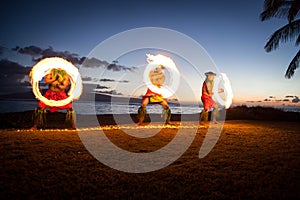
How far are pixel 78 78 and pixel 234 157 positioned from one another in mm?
7432

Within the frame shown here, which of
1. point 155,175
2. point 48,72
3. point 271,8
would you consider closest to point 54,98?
point 48,72

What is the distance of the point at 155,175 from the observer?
4.82m

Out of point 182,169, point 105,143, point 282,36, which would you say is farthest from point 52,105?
point 282,36

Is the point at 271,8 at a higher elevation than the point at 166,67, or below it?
higher

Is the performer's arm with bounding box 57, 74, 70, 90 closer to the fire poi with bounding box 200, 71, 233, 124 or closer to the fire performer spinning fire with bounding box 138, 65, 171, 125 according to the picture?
the fire performer spinning fire with bounding box 138, 65, 171, 125

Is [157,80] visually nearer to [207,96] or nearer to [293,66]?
[207,96]

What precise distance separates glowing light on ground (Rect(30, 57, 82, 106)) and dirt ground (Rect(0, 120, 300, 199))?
3576 millimetres

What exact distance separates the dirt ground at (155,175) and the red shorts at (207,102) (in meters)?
6.37

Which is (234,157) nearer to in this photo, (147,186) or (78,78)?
(147,186)

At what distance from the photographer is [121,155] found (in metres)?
6.37

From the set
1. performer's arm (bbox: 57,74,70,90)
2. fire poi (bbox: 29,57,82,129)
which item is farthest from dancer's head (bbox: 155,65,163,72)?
performer's arm (bbox: 57,74,70,90)

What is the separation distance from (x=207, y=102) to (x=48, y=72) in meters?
8.17

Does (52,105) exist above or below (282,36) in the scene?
below

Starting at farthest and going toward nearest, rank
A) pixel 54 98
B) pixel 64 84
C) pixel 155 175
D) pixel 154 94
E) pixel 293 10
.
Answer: pixel 293 10
pixel 154 94
pixel 64 84
pixel 54 98
pixel 155 175
